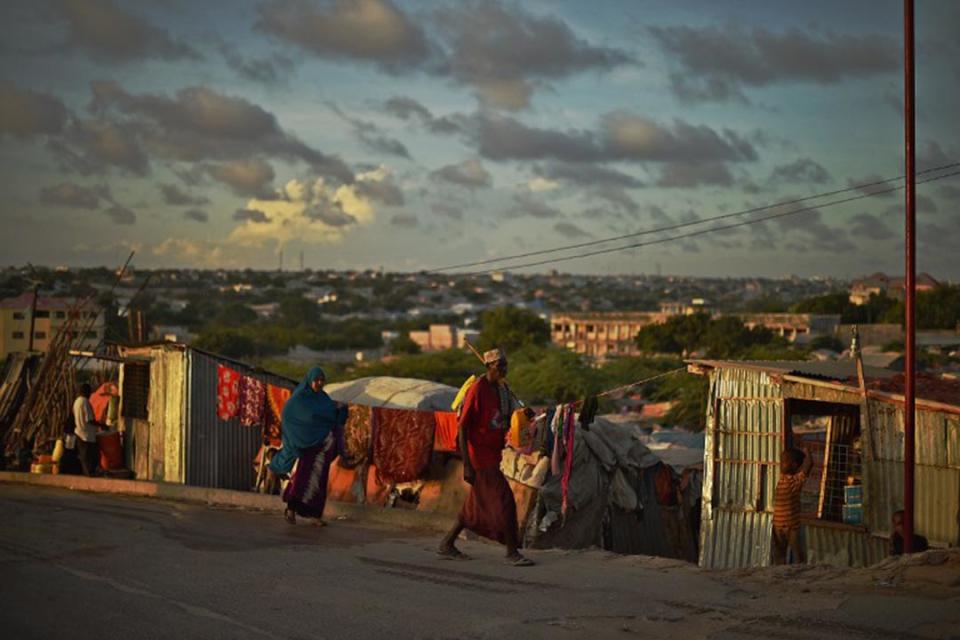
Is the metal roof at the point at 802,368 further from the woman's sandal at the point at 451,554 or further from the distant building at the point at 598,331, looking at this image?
the distant building at the point at 598,331

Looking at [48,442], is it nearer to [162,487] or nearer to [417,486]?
[162,487]

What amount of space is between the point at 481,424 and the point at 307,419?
3.40 m

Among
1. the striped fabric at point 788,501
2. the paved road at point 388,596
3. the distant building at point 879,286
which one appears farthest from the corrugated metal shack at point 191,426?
the distant building at point 879,286

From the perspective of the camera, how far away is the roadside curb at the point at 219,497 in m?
13.0

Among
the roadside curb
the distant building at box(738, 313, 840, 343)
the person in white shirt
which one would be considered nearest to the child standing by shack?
the roadside curb

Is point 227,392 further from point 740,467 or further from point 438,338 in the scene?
point 438,338

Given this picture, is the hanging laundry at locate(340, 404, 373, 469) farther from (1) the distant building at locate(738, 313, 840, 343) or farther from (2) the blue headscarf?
(1) the distant building at locate(738, 313, 840, 343)

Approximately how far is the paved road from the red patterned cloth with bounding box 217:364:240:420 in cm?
→ 548

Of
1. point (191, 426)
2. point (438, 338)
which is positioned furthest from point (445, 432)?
point (438, 338)

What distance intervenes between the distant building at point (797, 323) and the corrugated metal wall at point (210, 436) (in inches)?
2922

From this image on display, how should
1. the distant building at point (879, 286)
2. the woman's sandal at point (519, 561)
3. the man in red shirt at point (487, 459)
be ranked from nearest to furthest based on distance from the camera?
the woman's sandal at point (519, 561) < the man in red shirt at point (487, 459) < the distant building at point (879, 286)

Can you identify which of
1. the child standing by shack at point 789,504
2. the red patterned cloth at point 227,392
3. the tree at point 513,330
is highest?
the tree at point 513,330

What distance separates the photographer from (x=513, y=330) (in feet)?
297

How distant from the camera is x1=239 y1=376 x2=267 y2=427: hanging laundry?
54.7ft
